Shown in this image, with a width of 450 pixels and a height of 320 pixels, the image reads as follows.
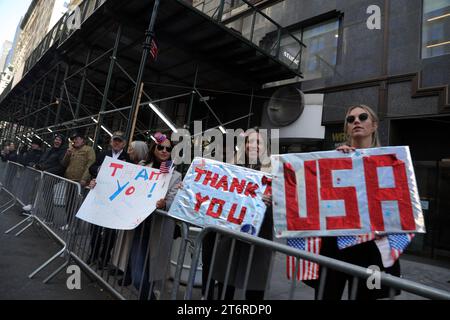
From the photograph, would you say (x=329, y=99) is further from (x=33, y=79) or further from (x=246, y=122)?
(x=33, y=79)

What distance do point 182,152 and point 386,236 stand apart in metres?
8.00

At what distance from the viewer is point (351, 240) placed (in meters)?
2.21

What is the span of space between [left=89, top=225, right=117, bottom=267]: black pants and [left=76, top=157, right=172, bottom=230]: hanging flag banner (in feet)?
0.88

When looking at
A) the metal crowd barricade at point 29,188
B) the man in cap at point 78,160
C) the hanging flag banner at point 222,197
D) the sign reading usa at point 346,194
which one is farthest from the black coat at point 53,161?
the sign reading usa at point 346,194

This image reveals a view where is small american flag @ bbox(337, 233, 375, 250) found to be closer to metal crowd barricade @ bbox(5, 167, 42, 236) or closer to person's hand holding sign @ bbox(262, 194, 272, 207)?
person's hand holding sign @ bbox(262, 194, 272, 207)

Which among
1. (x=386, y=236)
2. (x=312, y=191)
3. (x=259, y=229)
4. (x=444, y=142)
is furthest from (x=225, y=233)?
(x=444, y=142)

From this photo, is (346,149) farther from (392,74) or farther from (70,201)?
(392,74)

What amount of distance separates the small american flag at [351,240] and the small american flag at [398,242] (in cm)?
12

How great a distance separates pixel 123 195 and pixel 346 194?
2409mm

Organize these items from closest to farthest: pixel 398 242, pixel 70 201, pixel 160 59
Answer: pixel 398 242
pixel 70 201
pixel 160 59

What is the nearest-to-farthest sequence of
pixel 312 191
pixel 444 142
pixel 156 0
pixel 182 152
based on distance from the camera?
pixel 312 191 → pixel 156 0 → pixel 444 142 → pixel 182 152

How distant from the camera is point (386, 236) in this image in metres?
2.14

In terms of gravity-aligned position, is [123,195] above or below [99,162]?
below

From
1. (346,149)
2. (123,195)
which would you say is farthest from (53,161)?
(346,149)
